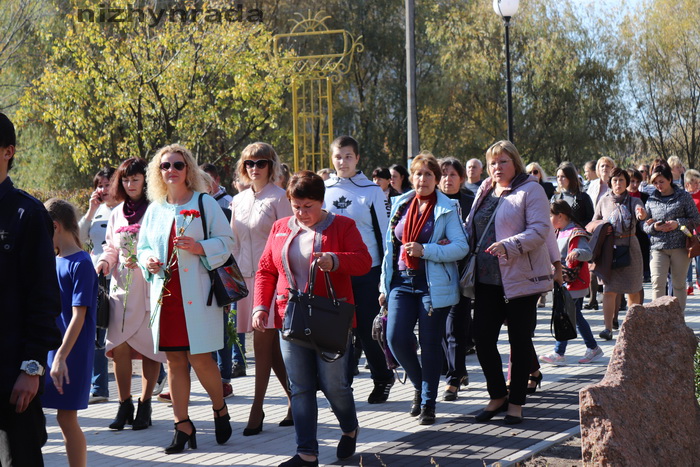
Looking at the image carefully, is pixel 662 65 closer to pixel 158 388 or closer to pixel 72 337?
pixel 158 388

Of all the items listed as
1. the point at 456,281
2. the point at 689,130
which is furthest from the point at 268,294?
the point at 689,130

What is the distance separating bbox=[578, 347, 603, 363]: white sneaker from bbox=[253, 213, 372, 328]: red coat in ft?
13.9

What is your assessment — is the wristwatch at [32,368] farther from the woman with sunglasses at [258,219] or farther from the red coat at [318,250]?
the woman with sunglasses at [258,219]

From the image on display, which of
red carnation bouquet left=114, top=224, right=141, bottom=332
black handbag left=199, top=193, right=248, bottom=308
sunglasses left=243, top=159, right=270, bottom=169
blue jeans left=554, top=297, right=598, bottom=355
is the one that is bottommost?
blue jeans left=554, top=297, right=598, bottom=355

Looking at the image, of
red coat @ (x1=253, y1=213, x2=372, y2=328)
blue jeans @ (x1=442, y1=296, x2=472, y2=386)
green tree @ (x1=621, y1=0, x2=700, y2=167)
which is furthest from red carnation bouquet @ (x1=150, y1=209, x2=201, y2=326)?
green tree @ (x1=621, y1=0, x2=700, y2=167)

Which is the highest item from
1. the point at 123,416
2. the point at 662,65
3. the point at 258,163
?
the point at 662,65

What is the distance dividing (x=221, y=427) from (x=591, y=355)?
14.6ft

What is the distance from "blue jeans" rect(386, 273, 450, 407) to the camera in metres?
6.98

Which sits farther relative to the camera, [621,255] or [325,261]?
[621,255]

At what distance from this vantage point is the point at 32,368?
12.1 feet

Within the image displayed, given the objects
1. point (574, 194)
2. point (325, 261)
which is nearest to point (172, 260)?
point (325, 261)

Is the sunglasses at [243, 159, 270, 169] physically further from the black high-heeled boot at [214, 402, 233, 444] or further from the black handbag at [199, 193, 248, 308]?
the black high-heeled boot at [214, 402, 233, 444]

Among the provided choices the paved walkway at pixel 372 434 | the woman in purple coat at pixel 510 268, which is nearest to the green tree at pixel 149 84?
the paved walkway at pixel 372 434

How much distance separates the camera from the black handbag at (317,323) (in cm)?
568
